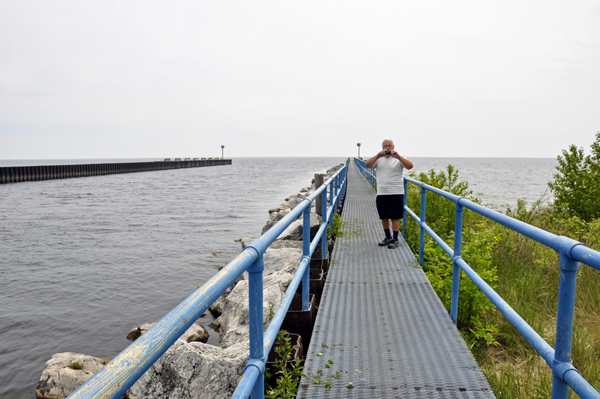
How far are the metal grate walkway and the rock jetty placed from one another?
0.65 metres

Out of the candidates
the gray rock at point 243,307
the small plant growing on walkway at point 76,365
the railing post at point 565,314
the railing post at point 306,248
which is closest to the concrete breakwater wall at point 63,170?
the small plant growing on walkway at point 76,365

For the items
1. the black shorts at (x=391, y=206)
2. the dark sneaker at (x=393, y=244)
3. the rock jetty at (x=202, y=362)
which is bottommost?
the rock jetty at (x=202, y=362)

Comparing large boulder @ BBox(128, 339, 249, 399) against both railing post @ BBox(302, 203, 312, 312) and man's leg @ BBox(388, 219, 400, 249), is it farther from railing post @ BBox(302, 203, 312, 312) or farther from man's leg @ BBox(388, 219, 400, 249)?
man's leg @ BBox(388, 219, 400, 249)

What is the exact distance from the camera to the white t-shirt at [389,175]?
644 centimetres

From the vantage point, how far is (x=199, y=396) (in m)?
3.45

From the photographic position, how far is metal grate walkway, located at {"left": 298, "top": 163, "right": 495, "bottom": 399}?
2.89 metres

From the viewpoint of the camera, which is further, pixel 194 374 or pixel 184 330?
pixel 194 374

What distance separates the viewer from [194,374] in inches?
140

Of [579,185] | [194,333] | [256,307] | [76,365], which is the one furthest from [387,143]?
[579,185]

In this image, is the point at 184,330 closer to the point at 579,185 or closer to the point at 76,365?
the point at 76,365

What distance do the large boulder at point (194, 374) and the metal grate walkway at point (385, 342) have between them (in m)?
0.68

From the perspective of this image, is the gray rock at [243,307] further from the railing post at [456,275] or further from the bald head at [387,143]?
the bald head at [387,143]

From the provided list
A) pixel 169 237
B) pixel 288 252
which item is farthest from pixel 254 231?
pixel 288 252

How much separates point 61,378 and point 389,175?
5.29m
